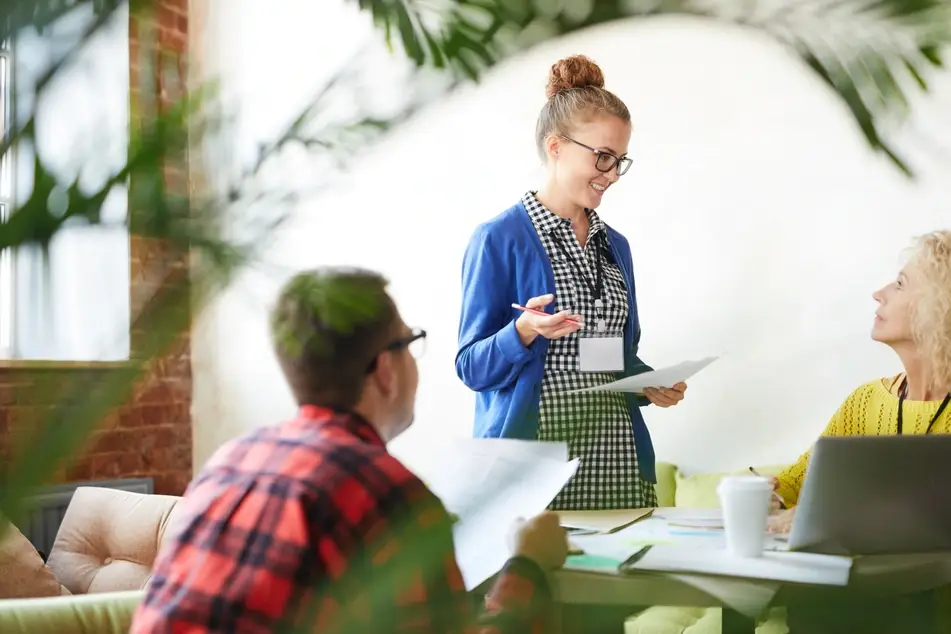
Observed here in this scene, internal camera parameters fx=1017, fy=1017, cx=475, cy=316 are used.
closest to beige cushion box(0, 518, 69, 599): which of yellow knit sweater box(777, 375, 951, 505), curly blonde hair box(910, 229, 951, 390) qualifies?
yellow knit sweater box(777, 375, 951, 505)

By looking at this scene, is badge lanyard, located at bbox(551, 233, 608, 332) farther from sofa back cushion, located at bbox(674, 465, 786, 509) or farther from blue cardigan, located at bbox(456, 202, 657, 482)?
sofa back cushion, located at bbox(674, 465, 786, 509)

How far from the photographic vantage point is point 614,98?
5.80 ft

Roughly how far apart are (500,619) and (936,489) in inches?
41.6

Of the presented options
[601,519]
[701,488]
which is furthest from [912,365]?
[701,488]

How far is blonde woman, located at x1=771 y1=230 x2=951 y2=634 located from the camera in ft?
5.74

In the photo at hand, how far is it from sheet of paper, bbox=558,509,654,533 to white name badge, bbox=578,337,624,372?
23 centimetres

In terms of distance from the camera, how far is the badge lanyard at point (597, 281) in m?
1.72

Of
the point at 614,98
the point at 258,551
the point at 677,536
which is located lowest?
the point at 677,536

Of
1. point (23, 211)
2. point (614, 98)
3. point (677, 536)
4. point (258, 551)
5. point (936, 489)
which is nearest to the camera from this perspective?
point (23, 211)

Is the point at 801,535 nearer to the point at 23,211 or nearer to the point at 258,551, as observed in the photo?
the point at 258,551

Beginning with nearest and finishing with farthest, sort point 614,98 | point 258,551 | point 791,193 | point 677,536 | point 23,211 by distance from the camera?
point 23,211 < point 258,551 < point 677,536 < point 614,98 < point 791,193

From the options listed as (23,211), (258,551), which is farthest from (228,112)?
(258,551)

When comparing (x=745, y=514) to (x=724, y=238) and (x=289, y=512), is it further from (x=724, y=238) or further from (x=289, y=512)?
(x=724, y=238)

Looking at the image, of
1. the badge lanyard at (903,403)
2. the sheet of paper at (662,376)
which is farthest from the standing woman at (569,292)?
the badge lanyard at (903,403)
